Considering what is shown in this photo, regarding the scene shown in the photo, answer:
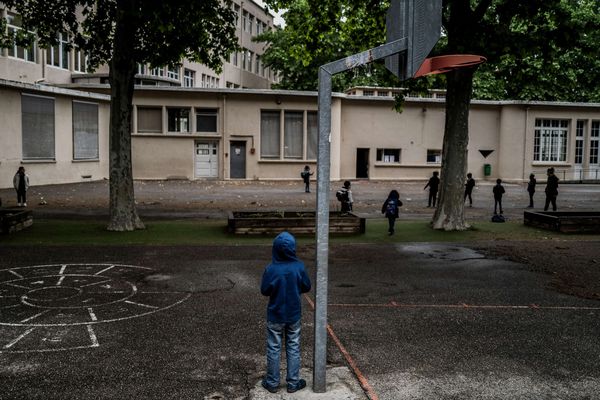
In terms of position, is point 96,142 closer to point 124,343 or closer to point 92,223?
point 92,223

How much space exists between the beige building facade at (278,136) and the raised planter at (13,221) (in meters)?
15.6

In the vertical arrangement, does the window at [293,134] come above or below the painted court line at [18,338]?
above

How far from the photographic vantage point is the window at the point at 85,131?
122 feet

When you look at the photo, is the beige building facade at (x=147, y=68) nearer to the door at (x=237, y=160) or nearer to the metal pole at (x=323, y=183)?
the door at (x=237, y=160)

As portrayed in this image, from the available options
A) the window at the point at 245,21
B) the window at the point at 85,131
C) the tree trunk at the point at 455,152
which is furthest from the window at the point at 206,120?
the tree trunk at the point at 455,152

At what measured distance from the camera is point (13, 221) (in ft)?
57.6

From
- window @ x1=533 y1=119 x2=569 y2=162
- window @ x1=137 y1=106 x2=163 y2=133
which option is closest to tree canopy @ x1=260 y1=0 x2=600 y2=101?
window @ x1=533 y1=119 x2=569 y2=162

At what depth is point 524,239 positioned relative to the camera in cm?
1828

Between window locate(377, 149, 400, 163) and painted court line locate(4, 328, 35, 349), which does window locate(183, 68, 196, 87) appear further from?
painted court line locate(4, 328, 35, 349)

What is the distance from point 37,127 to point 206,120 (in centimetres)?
1160

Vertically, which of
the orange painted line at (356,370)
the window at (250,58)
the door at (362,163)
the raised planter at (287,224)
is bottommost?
the orange painted line at (356,370)

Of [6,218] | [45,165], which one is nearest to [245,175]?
[45,165]

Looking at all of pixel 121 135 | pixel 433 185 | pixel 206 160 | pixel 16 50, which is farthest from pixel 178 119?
pixel 121 135

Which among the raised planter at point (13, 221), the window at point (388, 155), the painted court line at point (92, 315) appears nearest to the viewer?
the painted court line at point (92, 315)
